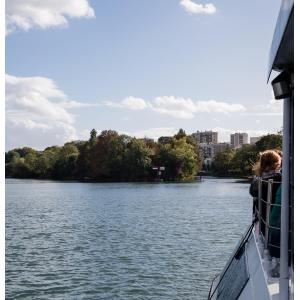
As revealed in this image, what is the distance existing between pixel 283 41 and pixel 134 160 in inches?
4218

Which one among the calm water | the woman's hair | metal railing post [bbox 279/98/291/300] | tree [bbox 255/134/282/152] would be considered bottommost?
the calm water

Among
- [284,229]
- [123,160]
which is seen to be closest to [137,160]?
[123,160]

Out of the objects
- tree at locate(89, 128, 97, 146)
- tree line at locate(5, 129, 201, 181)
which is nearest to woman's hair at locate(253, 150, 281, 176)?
tree line at locate(5, 129, 201, 181)

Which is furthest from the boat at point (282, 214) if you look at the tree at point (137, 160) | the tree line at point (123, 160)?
the tree line at point (123, 160)

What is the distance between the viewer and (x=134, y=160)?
110 m

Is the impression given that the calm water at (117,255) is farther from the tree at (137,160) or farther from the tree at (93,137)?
the tree at (93,137)

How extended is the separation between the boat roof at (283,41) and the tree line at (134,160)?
8818 cm

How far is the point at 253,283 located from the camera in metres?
4.51

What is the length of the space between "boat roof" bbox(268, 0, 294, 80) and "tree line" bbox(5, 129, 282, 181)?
8818 cm

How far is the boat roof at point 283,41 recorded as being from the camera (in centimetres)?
265

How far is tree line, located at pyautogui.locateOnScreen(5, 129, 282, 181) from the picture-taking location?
110625mm

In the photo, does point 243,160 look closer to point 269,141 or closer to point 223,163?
point 269,141

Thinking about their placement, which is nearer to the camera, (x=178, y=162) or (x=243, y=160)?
(x=243, y=160)

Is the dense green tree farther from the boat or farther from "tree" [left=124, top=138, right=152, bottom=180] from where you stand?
the boat
